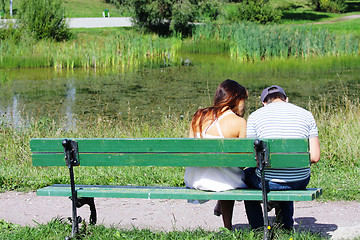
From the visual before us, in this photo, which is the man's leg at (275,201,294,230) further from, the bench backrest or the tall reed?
the tall reed

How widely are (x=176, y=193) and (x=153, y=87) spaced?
12.1 m

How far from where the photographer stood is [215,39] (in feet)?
80.5

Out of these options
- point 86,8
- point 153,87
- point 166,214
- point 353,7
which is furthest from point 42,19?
point 353,7

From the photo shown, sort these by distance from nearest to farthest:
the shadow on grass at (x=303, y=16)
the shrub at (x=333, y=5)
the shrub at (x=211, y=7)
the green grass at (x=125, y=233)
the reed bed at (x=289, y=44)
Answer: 1. the green grass at (x=125, y=233)
2. the reed bed at (x=289, y=44)
3. the shrub at (x=211, y=7)
4. the shadow on grass at (x=303, y=16)
5. the shrub at (x=333, y=5)

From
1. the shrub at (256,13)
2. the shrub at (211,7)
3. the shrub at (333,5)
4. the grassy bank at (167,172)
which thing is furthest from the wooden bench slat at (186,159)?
the shrub at (333,5)

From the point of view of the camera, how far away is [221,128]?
A: 12.8 ft

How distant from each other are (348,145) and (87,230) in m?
3.85

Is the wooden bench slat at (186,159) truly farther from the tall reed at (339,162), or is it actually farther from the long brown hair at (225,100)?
the tall reed at (339,162)

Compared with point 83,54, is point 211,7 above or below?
above

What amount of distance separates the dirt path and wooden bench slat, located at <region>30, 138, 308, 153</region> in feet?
2.84

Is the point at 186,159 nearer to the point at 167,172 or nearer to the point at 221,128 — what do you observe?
the point at 221,128

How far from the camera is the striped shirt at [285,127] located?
3729 mm

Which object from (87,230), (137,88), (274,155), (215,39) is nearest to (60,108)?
(137,88)

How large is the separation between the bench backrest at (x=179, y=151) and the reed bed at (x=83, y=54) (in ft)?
50.8
